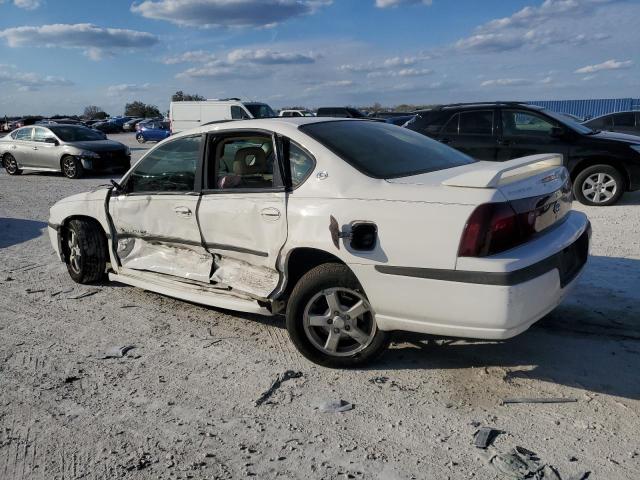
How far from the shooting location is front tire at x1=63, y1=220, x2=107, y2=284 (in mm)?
5145

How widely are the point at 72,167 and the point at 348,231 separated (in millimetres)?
13429

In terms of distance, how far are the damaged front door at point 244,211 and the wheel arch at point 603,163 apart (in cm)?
646

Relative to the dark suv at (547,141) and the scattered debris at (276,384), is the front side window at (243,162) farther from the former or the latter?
the dark suv at (547,141)

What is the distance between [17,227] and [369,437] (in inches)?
292

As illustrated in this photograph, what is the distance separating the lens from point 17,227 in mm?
8352

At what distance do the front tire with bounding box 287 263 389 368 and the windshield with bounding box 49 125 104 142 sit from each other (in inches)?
545

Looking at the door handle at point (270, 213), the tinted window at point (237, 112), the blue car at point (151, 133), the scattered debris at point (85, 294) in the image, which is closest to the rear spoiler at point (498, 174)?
the door handle at point (270, 213)

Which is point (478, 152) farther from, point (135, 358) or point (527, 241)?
point (135, 358)

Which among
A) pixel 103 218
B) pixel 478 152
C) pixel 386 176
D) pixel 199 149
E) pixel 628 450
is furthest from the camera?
pixel 478 152

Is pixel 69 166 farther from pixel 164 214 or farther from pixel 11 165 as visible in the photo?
pixel 164 214

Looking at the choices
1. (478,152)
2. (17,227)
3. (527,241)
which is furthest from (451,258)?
(17,227)

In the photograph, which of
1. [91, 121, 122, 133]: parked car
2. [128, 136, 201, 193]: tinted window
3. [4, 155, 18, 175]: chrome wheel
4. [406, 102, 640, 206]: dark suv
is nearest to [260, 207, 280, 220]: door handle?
[128, 136, 201, 193]: tinted window

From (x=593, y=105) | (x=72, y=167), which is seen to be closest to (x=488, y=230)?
(x=72, y=167)

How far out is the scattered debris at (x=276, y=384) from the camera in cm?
324
